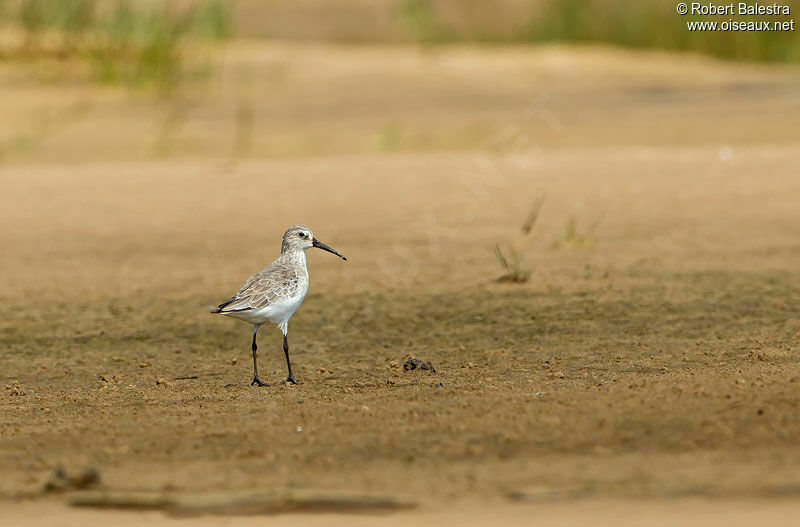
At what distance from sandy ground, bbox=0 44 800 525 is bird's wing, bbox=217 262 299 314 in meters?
0.43

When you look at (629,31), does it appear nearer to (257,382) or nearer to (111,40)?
(111,40)

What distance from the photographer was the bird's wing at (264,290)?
257 inches

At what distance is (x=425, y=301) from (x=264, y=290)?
215 centimetres

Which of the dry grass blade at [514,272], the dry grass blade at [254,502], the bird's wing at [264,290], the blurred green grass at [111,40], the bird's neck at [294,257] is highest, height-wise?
the blurred green grass at [111,40]

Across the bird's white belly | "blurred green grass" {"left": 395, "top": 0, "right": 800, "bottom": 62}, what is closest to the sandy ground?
the bird's white belly

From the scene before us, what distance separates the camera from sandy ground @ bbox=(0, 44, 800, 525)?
5.06 m

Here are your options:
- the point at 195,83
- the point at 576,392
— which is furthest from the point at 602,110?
the point at 576,392

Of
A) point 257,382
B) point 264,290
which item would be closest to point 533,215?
point 264,290

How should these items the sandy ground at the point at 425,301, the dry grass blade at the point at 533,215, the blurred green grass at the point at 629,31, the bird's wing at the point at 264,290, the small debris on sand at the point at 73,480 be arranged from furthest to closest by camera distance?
the blurred green grass at the point at 629,31, the dry grass blade at the point at 533,215, the bird's wing at the point at 264,290, the sandy ground at the point at 425,301, the small debris on sand at the point at 73,480

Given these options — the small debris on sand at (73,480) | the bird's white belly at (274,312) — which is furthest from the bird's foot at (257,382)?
the small debris on sand at (73,480)

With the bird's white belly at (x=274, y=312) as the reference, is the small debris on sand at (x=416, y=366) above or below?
below

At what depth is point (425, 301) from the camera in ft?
28.2

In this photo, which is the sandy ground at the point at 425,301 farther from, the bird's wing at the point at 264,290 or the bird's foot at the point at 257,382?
the bird's wing at the point at 264,290

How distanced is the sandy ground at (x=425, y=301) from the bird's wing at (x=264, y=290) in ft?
1.41
